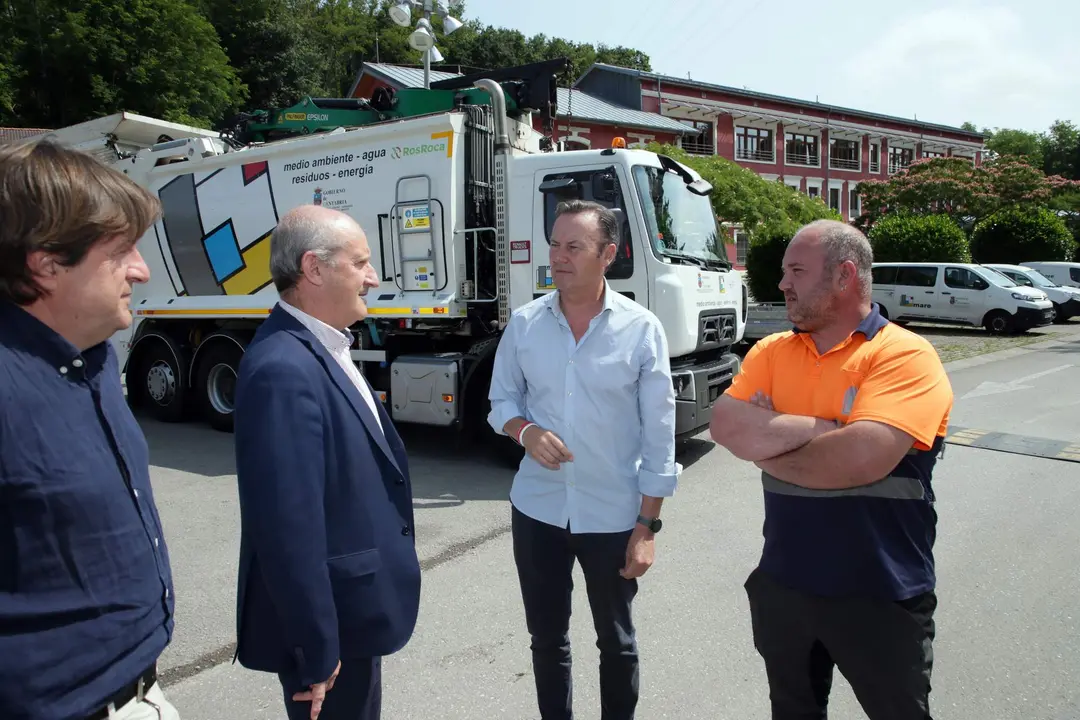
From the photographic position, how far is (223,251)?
8.23 m

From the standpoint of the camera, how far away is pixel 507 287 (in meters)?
6.61

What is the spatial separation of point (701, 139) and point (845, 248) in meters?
42.8

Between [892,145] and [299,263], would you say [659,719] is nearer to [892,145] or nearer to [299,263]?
[299,263]

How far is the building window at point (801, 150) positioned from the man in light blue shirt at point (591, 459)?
47.4 metres

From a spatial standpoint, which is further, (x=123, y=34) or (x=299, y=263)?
(x=123, y=34)

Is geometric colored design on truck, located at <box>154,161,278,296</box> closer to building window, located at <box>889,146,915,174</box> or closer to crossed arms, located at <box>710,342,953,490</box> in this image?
crossed arms, located at <box>710,342,953,490</box>

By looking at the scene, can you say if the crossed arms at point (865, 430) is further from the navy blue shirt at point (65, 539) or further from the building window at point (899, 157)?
the building window at point (899, 157)

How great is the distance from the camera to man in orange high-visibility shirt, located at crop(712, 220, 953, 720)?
6.41 feet

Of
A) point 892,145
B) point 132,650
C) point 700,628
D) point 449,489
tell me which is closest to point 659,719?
point 700,628

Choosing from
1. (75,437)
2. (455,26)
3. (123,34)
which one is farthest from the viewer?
(123,34)

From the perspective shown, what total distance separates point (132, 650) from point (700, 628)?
2823 mm

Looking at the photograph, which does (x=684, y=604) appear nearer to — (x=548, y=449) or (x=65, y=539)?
(x=548, y=449)

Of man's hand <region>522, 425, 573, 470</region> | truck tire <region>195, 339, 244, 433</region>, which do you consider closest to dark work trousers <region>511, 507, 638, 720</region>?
man's hand <region>522, 425, 573, 470</region>

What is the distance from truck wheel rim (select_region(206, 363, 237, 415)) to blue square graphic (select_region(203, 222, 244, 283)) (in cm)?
105
